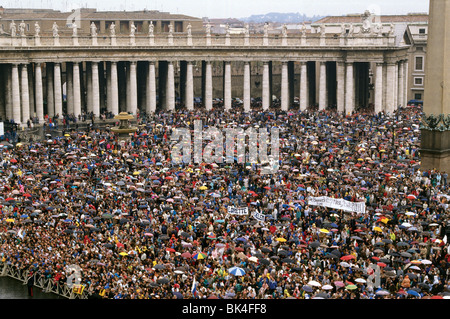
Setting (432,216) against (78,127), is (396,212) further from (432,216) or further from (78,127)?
(78,127)

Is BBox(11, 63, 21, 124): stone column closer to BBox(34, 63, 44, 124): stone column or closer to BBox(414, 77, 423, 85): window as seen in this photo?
BBox(34, 63, 44, 124): stone column

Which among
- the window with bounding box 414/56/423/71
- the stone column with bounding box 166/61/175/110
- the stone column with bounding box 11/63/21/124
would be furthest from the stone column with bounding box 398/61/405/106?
the stone column with bounding box 11/63/21/124

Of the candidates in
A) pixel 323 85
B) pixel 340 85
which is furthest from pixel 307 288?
pixel 340 85

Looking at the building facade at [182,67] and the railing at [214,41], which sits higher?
the railing at [214,41]

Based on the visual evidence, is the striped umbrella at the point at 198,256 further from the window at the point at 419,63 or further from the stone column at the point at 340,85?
the window at the point at 419,63

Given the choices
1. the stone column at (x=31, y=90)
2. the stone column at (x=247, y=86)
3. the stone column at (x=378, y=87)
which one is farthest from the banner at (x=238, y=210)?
the stone column at (x=247, y=86)

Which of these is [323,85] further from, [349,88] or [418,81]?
[418,81]
